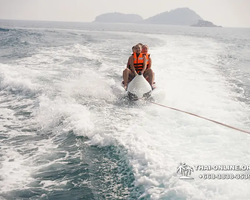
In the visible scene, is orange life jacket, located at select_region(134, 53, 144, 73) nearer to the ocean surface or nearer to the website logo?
the ocean surface

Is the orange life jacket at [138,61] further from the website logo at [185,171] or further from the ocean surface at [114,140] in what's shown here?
the website logo at [185,171]

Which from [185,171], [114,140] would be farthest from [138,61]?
[185,171]

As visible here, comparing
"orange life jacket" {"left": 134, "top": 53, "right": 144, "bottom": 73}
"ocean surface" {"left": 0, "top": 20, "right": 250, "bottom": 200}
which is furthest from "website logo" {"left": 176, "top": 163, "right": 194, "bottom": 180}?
"orange life jacket" {"left": 134, "top": 53, "right": 144, "bottom": 73}

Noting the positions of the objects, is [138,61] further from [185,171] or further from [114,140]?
[185,171]

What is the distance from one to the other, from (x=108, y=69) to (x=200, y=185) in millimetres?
7726

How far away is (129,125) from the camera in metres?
4.63

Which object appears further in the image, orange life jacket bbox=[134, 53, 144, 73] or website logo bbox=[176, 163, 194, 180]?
orange life jacket bbox=[134, 53, 144, 73]

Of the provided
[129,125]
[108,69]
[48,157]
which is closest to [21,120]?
[48,157]

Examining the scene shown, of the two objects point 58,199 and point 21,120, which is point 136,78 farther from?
point 58,199

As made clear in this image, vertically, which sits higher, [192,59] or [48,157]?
[192,59]

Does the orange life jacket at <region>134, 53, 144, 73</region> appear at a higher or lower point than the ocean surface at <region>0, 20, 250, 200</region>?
higher

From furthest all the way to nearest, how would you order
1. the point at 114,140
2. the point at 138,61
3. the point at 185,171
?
1. the point at 138,61
2. the point at 114,140
3. the point at 185,171

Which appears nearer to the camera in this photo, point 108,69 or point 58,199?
point 58,199

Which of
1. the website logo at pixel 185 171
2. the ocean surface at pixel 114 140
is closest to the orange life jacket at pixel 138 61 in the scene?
the ocean surface at pixel 114 140
